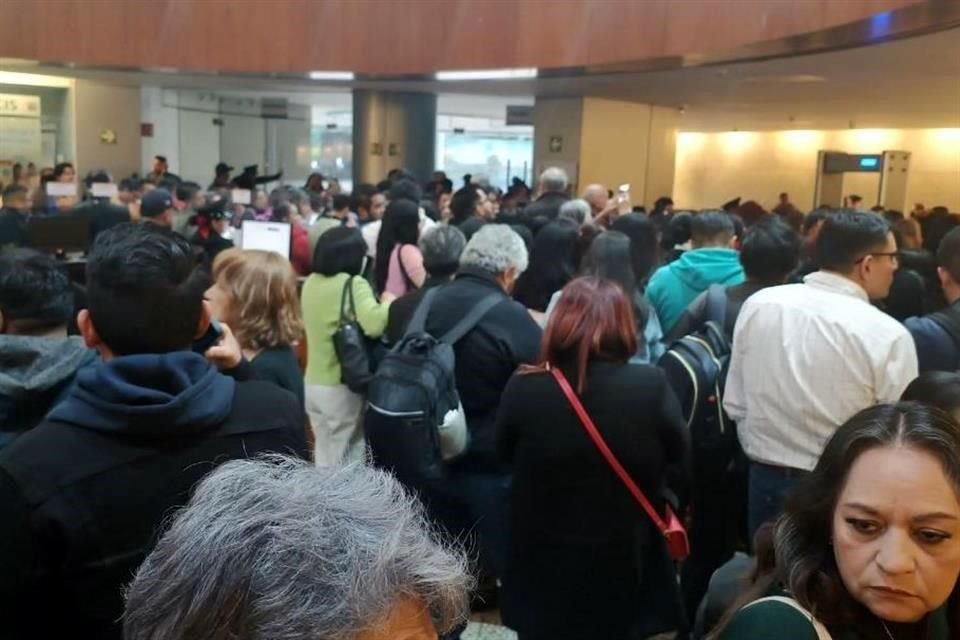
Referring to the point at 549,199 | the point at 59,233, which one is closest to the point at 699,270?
the point at 549,199

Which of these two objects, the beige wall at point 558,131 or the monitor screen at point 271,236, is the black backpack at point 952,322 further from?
the beige wall at point 558,131

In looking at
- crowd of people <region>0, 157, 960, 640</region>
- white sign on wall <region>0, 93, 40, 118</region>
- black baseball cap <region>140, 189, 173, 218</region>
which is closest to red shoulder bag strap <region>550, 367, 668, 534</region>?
crowd of people <region>0, 157, 960, 640</region>

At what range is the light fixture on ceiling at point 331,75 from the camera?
9985 mm

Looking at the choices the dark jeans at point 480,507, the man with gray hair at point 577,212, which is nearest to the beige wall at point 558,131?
the man with gray hair at point 577,212

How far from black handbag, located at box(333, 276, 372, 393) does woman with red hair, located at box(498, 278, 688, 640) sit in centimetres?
157

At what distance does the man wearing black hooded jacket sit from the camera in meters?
1.50

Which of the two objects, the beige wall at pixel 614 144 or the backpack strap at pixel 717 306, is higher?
the beige wall at pixel 614 144

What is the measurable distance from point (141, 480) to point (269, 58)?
8954 mm

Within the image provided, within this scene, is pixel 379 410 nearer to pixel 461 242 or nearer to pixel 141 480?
pixel 461 242

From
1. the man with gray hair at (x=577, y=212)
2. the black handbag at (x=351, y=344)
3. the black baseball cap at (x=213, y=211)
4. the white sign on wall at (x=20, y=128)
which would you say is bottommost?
the black handbag at (x=351, y=344)

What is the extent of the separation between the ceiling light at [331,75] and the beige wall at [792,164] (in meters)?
8.75

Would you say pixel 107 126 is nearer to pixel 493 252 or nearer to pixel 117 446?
pixel 493 252

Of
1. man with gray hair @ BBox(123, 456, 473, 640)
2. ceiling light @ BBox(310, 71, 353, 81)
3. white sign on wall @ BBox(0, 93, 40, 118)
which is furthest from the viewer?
white sign on wall @ BBox(0, 93, 40, 118)

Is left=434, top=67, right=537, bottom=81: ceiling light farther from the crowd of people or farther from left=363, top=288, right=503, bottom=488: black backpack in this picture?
left=363, top=288, right=503, bottom=488: black backpack
